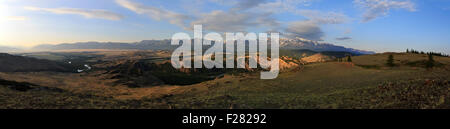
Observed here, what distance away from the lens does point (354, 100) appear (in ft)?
76.3

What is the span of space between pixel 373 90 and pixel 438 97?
25.2 feet

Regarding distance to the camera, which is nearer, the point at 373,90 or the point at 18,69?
the point at 373,90

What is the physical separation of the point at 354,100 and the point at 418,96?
5472 mm

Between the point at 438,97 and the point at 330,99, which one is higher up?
the point at 438,97
